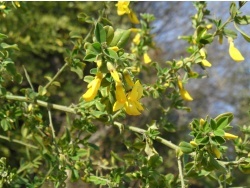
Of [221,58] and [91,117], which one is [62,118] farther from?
[91,117]

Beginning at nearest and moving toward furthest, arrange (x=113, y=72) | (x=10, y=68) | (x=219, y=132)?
(x=113, y=72) → (x=219, y=132) → (x=10, y=68)

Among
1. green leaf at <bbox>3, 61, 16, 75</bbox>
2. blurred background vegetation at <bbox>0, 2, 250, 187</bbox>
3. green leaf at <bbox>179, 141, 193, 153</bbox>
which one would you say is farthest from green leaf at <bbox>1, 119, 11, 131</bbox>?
blurred background vegetation at <bbox>0, 2, 250, 187</bbox>

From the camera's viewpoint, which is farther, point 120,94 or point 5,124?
point 5,124

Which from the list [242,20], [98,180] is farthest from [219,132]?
[98,180]

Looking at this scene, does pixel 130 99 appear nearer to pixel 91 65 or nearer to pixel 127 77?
pixel 127 77

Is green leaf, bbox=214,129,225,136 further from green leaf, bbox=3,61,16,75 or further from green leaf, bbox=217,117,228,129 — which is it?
green leaf, bbox=3,61,16,75

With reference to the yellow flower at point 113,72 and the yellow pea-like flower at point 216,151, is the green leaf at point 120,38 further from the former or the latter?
the yellow pea-like flower at point 216,151

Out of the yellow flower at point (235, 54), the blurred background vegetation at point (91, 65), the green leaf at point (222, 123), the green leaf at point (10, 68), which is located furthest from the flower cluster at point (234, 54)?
the blurred background vegetation at point (91, 65)

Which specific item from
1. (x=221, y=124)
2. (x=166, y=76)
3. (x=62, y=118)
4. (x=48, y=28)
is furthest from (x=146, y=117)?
(x=221, y=124)

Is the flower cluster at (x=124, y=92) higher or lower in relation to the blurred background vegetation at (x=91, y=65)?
lower
